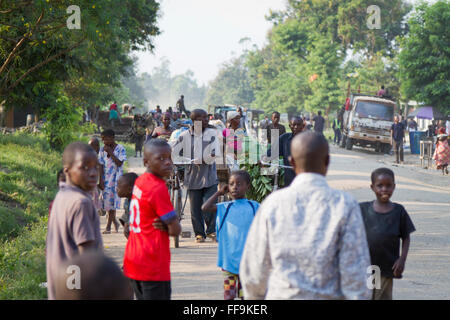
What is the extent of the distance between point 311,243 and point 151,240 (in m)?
1.64

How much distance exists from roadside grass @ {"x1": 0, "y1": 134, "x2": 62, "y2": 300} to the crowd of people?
2.54 metres

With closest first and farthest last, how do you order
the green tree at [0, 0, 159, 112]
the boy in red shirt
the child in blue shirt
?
1. the boy in red shirt
2. the child in blue shirt
3. the green tree at [0, 0, 159, 112]

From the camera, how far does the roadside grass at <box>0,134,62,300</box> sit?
7.54 meters

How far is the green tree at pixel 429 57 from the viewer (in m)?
34.7

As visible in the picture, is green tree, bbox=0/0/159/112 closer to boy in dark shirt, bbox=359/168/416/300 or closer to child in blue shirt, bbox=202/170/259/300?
child in blue shirt, bbox=202/170/259/300

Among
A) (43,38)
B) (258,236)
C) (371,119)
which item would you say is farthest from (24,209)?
(371,119)

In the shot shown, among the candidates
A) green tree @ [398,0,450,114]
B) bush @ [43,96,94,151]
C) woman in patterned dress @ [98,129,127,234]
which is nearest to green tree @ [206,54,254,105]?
green tree @ [398,0,450,114]

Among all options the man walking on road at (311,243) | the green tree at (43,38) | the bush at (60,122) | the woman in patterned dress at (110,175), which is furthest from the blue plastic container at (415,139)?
the man walking on road at (311,243)

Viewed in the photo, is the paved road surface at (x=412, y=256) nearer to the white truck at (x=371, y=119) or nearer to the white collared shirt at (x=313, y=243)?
the white collared shirt at (x=313, y=243)

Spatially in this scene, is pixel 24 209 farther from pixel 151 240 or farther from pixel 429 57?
pixel 429 57

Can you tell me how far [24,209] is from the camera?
13.1 metres

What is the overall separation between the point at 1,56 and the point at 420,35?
26.3 metres

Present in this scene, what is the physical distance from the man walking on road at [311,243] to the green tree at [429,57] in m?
32.6
